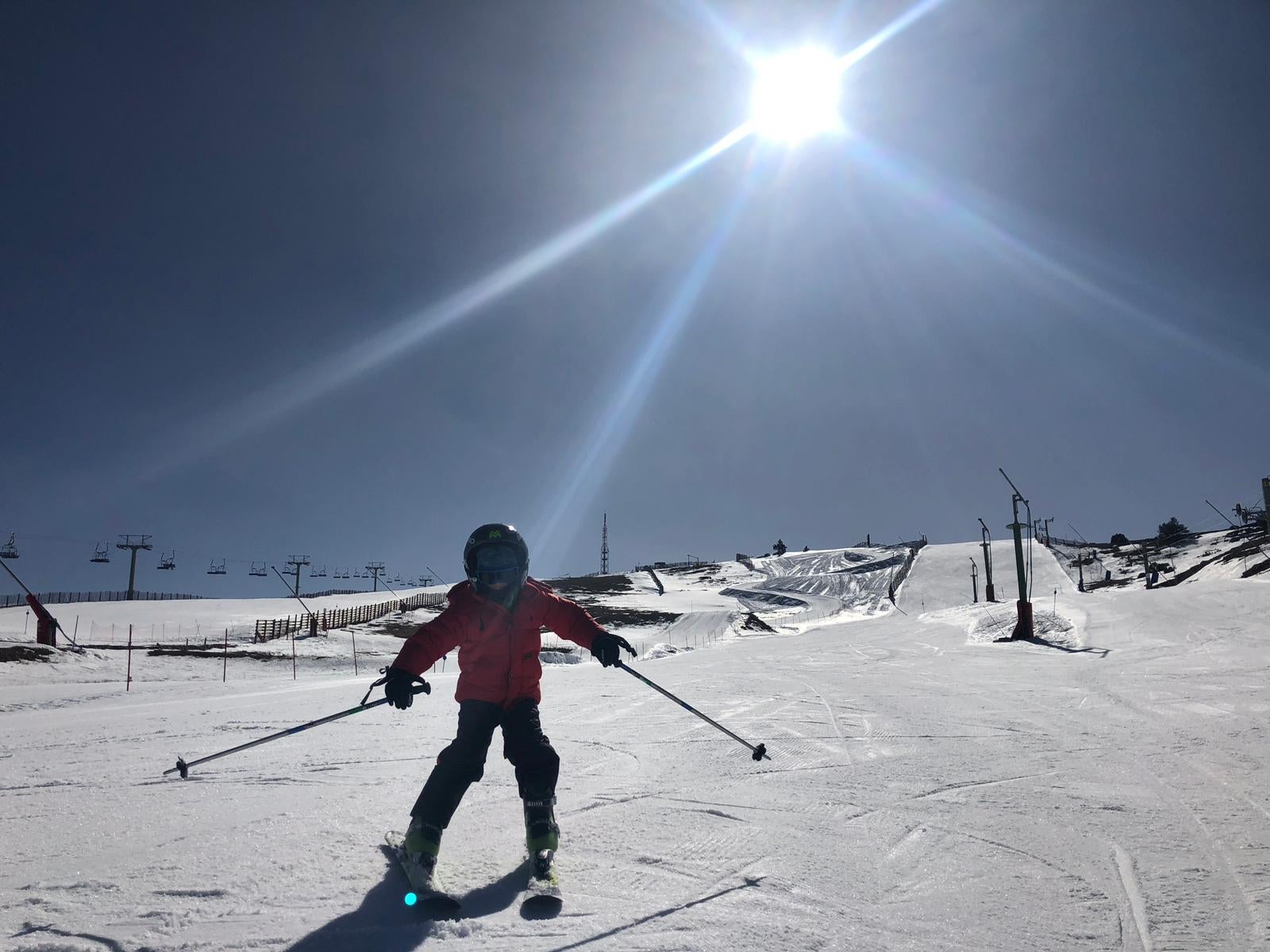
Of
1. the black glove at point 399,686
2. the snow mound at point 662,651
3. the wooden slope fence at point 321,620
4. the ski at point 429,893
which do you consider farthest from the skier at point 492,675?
the snow mound at point 662,651

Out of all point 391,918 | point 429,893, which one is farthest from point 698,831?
point 391,918

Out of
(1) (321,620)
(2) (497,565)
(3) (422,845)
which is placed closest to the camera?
(3) (422,845)

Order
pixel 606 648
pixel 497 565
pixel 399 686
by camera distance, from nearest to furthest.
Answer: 1. pixel 399 686
2. pixel 497 565
3. pixel 606 648

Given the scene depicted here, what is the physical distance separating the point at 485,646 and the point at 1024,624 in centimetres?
2424

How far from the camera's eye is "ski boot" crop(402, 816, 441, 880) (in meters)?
3.18

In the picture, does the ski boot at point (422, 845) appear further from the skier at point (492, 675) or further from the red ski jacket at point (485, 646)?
the red ski jacket at point (485, 646)

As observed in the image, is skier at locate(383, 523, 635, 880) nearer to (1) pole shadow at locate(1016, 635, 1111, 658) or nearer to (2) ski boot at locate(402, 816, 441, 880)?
(2) ski boot at locate(402, 816, 441, 880)

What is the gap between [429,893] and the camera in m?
2.95

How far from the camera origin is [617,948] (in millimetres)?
2541

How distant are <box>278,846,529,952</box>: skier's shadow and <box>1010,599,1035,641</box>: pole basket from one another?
79.2 ft

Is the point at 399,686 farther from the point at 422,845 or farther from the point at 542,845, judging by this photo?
the point at 542,845

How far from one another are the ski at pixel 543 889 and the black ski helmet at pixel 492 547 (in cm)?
130

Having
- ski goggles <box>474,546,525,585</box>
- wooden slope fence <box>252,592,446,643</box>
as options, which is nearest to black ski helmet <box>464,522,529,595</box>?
ski goggles <box>474,546,525,585</box>

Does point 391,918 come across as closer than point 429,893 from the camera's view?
Yes
